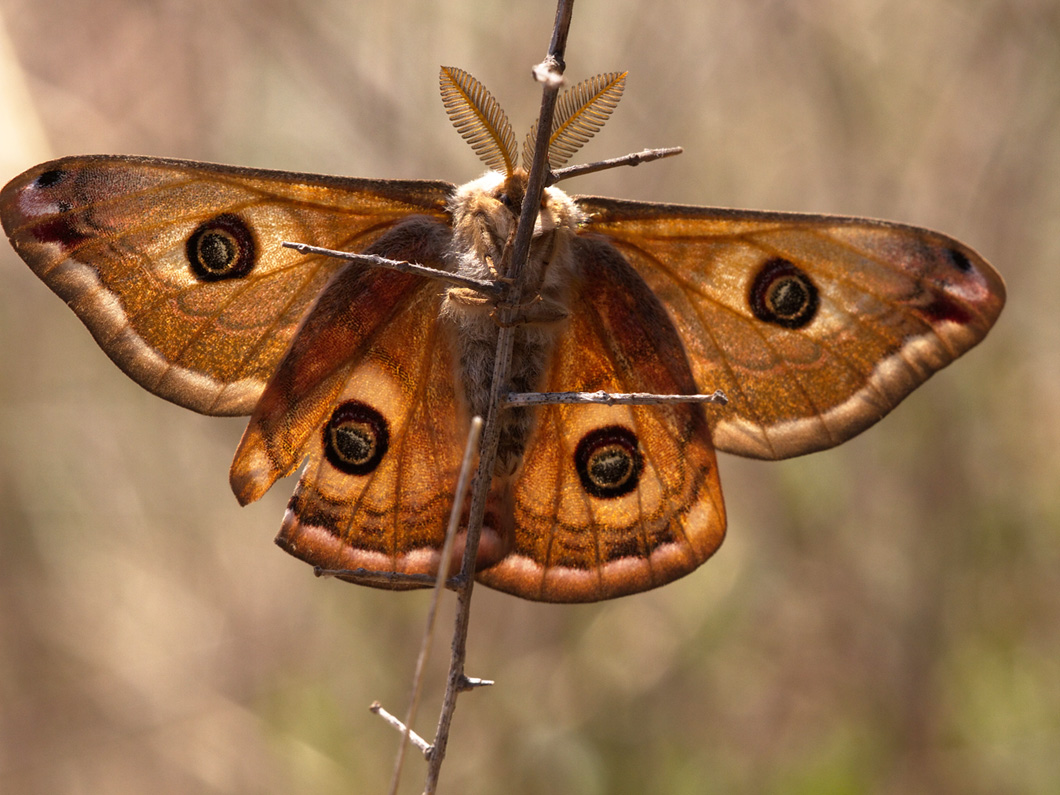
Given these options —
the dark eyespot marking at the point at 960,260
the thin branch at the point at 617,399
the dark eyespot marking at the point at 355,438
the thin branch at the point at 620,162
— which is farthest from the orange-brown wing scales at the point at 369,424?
the dark eyespot marking at the point at 960,260

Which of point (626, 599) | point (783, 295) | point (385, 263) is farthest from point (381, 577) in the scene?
point (626, 599)

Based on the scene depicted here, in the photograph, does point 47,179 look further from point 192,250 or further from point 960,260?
point 960,260

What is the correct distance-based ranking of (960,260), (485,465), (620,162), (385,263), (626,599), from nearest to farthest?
(620,162) < (385,263) < (485,465) < (960,260) < (626,599)

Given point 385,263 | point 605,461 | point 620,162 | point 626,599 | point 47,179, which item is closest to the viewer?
point 620,162

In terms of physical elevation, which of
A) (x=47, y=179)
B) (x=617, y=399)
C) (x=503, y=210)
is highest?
(x=503, y=210)

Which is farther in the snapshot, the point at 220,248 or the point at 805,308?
the point at 805,308

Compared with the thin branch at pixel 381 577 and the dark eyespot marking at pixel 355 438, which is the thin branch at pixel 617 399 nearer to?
the thin branch at pixel 381 577
